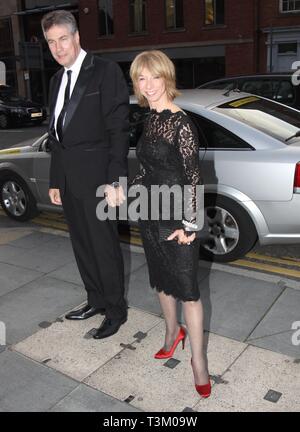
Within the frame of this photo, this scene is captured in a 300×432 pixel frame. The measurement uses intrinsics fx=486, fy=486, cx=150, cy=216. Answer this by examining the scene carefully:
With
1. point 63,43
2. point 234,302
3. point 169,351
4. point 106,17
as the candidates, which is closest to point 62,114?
point 63,43

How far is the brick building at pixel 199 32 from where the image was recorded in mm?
21594

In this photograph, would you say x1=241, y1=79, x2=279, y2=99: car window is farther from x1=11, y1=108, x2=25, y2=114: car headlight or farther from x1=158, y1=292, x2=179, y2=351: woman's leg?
x1=11, y1=108, x2=25, y2=114: car headlight

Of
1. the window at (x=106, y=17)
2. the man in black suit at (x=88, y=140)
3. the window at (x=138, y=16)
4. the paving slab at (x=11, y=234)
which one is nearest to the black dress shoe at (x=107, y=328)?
the man in black suit at (x=88, y=140)

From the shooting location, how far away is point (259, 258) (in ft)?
15.5

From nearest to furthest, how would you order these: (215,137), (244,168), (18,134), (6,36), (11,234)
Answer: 1. (244,168)
2. (215,137)
3. (11,234)
4. (18,134)
5. (6,36)

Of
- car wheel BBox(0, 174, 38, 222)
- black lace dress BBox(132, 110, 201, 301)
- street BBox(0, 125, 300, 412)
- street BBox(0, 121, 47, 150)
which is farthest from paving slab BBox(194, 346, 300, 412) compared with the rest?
street BBox(0, 121, 47, 150)

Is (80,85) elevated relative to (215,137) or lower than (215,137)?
elevated

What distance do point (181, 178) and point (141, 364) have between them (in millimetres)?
1230

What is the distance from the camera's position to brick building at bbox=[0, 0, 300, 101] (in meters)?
21.6

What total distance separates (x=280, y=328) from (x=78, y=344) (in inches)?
54.5

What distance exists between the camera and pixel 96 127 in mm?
2998

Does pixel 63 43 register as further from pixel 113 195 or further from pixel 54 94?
pixel 113 195

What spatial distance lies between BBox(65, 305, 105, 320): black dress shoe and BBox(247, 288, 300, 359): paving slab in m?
1.13

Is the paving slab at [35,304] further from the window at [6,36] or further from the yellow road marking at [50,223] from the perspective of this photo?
the window at [6,36]
